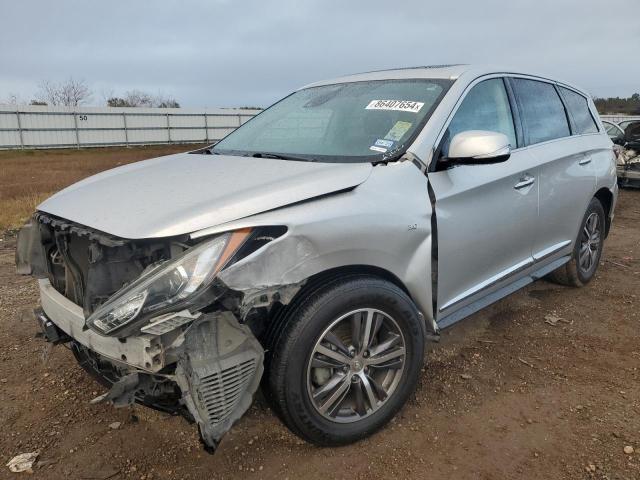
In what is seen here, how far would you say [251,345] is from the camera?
82.1 inches

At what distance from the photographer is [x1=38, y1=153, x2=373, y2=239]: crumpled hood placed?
206cm

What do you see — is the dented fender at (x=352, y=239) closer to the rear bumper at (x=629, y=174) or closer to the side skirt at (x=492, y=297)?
the side skirt at (x=492, y=297)

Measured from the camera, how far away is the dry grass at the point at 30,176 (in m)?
8.72

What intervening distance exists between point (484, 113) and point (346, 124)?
86 centimetres

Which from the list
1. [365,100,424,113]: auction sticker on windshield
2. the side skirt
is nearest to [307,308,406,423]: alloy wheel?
the side skirt

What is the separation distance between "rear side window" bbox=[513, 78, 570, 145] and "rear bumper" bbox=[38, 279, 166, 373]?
275cm

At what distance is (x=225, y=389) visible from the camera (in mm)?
2043

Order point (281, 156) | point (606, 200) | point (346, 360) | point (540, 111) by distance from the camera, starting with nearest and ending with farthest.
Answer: point (346, 360)
point (281, 156)
point (540, 111)
point (606, 200)

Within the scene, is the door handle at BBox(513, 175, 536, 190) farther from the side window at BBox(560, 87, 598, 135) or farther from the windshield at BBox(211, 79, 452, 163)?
the side window at BBox(560, 87, 598, 135)

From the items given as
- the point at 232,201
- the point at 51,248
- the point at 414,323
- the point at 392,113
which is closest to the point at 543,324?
the point at 414,323

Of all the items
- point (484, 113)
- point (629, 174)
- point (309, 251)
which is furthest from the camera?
point (629, 174)

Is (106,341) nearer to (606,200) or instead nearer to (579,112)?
(579,112)

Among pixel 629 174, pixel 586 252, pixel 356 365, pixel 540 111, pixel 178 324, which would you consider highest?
pixel 540 111

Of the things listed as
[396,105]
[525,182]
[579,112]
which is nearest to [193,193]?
[396,105]
